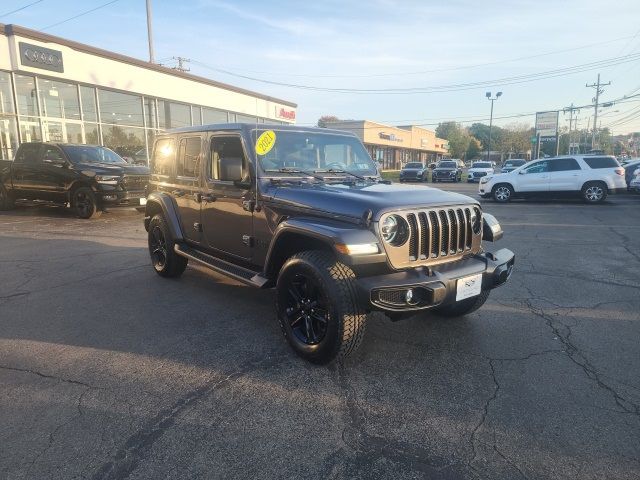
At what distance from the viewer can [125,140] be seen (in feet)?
70.2

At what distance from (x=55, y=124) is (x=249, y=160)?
58.5ft

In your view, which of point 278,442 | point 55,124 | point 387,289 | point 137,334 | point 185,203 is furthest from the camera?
point 55,124

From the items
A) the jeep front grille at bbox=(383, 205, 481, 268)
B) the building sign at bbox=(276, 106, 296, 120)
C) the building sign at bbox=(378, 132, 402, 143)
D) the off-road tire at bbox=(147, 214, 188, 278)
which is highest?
the building sign at bbox=(276, 106, 296, 120)

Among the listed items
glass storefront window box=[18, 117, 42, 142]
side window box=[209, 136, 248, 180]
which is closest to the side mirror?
side window box=[209, 136, 248, 180]

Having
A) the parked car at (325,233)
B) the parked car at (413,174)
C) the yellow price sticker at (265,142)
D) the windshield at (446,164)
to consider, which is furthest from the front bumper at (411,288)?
the windshield at (446,164)

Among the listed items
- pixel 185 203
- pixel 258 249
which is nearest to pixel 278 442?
pixel 258 249

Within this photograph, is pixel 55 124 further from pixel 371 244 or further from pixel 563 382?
pixel 563 382

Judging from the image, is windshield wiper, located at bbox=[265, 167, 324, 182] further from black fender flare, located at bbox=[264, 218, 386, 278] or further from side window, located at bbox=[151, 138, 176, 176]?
side window, located at bbox=[151, 138, 176, 176]

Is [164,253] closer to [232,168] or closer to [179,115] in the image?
[232,168]

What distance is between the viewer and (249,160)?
4297mm

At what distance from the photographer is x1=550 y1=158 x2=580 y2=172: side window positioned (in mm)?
15695

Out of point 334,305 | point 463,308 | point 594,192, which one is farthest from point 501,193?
point 334,305

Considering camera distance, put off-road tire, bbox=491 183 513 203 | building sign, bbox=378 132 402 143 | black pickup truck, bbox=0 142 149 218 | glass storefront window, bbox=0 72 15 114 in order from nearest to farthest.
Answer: black pickup truck, bbox=0 142 149 218 → glass storefront window, bbox=0 72 15 114 → off-road tire, bbox=491 183 513 203 → building sign, bbox=378 132 402 143

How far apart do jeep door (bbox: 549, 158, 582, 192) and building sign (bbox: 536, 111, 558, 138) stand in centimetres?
4323
